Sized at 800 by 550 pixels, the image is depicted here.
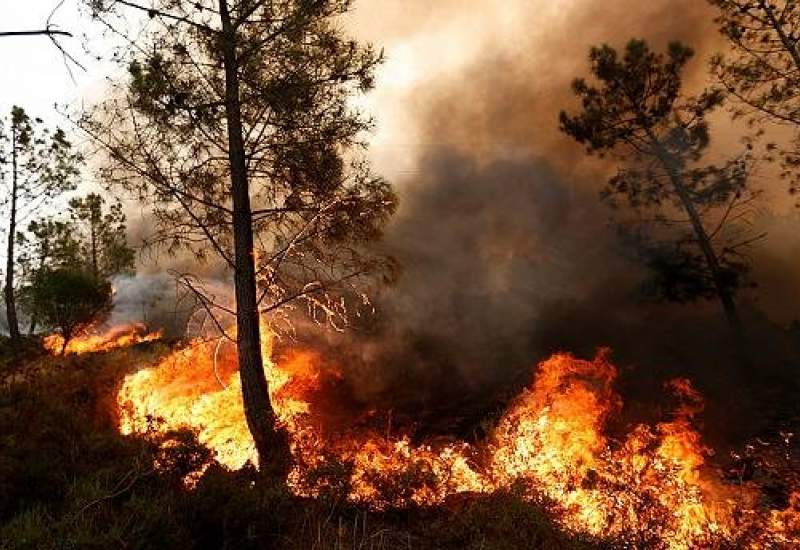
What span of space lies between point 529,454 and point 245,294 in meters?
5.61

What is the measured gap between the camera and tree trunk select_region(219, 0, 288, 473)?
28.2 feet

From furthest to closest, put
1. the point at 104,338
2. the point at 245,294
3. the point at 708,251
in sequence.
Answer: the point at 104,338 → the point at 708,251 → the point at 245,294

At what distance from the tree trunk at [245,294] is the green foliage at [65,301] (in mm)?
14339

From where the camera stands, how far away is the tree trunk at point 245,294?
8.60 metres

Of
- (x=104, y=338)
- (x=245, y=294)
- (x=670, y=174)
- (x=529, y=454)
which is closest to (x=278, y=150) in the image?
(x=245, y=294)

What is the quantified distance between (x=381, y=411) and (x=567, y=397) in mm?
4029

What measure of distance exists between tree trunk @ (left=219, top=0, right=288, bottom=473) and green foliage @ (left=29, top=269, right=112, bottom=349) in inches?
565

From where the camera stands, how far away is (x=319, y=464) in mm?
8367

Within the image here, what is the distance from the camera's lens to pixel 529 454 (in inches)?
389

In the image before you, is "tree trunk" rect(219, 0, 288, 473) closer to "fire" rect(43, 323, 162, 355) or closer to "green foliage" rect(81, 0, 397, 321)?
"green foliage" rect(81, 0, 397, 321)

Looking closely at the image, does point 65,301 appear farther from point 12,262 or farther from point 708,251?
point 708,251

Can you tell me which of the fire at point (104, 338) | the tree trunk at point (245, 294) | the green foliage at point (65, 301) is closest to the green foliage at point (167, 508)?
the tree trunk at point (245, 294)

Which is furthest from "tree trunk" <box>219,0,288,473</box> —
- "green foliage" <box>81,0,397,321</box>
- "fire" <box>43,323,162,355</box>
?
"fire" <box>43,323,162,355</box>

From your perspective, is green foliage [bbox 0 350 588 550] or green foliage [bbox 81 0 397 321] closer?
green foliage [bbox 0 350 588 550]
